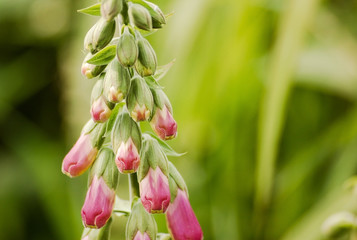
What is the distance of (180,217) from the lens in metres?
0.97

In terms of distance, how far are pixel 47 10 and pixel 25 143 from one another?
62 cm

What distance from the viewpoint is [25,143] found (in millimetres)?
2543

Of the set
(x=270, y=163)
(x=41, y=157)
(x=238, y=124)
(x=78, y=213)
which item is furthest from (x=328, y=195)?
(x=41, y=157)

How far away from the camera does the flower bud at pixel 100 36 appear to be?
92 cm

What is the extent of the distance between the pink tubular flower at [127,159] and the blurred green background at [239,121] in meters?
0.97

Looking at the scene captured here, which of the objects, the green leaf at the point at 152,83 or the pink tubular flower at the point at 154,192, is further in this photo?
the green leaf at the point at 152,83

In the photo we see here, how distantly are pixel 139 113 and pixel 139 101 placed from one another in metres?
0.02

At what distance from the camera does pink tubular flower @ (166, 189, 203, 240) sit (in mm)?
953

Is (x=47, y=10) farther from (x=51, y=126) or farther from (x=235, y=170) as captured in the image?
(x=235, y=170)

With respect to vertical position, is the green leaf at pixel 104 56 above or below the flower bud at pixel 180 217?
above

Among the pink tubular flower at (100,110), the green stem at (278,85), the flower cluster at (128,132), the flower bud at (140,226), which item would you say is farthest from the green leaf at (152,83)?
the green stem at (278,85)

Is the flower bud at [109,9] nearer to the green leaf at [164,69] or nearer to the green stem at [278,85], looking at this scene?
the green leaf at [164,69]

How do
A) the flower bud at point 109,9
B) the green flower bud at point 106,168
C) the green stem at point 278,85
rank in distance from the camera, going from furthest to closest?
the green stem at point 278,85
the green flower bud at point 106,168
the flower bud at point 109,9

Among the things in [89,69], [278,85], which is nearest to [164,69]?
[89,69]
